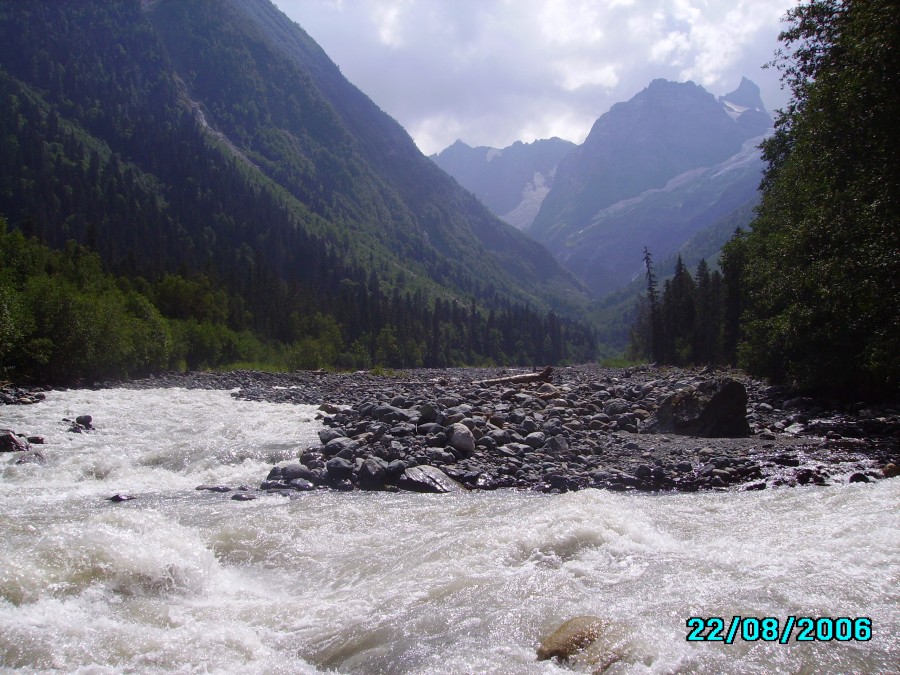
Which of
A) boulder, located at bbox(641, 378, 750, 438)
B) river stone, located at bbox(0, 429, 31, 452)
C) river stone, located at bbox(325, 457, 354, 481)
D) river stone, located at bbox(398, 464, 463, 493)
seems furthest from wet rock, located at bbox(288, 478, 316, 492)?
boulder, located at bbox(641, 378, 750, 438)

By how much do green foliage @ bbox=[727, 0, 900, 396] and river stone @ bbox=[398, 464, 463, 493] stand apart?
1073 centimetres

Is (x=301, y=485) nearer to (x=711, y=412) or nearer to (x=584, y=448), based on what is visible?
(x=584, y=448)

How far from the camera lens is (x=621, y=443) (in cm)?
1538

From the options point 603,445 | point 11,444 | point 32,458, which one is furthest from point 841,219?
point 11,444

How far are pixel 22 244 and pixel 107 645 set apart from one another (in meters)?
51.2

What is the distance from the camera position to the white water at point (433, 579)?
5039 mm

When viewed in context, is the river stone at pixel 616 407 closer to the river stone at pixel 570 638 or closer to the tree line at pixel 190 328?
the river stone at pixel 570 638

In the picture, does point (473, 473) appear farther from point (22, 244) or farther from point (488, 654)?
point (22, 244)

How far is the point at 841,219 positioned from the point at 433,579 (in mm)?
14243

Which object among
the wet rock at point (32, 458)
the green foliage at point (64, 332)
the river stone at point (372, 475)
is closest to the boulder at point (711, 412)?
the river stone at point (372, 475)

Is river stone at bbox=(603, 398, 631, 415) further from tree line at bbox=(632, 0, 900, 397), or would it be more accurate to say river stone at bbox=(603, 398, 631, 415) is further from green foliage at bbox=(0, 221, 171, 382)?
green foliage at bbox=(0, 221, 171, 382)

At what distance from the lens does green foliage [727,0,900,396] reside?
1262 cm

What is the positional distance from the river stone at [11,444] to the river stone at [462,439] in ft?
35.8

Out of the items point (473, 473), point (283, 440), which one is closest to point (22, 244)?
point (283, 440)
